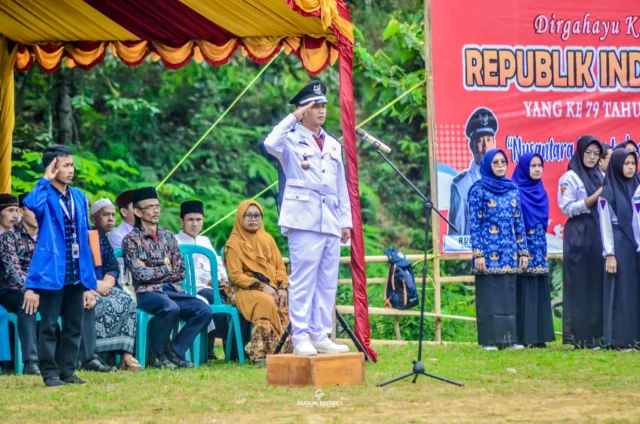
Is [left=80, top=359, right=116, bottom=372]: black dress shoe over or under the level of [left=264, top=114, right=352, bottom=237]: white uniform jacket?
under

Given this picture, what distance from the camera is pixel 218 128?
16.2 meters

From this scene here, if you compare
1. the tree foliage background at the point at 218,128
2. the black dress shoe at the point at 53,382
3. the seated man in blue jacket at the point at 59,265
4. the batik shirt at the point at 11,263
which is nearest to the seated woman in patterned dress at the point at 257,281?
the batik shirt at the point at 11,263

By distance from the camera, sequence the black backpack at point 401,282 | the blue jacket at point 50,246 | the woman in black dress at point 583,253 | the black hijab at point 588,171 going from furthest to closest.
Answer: the black backpack at point 401,282 → the black hijab at point 588,171 → the woman in black dress at point 583,253 → the blue jacket at point 50,246

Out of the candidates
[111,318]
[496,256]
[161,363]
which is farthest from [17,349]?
[496,256]

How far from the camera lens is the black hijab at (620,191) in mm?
9133

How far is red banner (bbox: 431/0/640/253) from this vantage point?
10.7m

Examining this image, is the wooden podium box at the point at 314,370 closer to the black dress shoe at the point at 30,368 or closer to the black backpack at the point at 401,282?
the black dress shoe at the point at 30,368

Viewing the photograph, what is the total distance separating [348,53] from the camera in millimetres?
8367

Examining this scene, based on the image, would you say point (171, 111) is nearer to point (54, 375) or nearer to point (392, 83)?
point (392, 83)

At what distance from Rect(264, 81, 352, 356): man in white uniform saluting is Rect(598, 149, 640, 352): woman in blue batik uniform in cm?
288

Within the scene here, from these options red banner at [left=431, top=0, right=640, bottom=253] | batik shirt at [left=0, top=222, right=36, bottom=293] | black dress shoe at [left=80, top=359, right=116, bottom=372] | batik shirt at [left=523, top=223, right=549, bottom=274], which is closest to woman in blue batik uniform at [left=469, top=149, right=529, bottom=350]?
batik shirt at [left=523, top=223, right=549, bottom=274]

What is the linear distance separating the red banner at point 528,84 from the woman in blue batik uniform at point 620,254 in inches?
67.0

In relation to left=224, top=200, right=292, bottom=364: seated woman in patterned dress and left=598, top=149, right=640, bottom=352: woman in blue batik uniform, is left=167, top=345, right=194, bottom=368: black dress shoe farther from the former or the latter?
left=598, top=149, right=640, bottom=352: woman in blue batik uniform

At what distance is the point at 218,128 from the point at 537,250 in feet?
25.3
